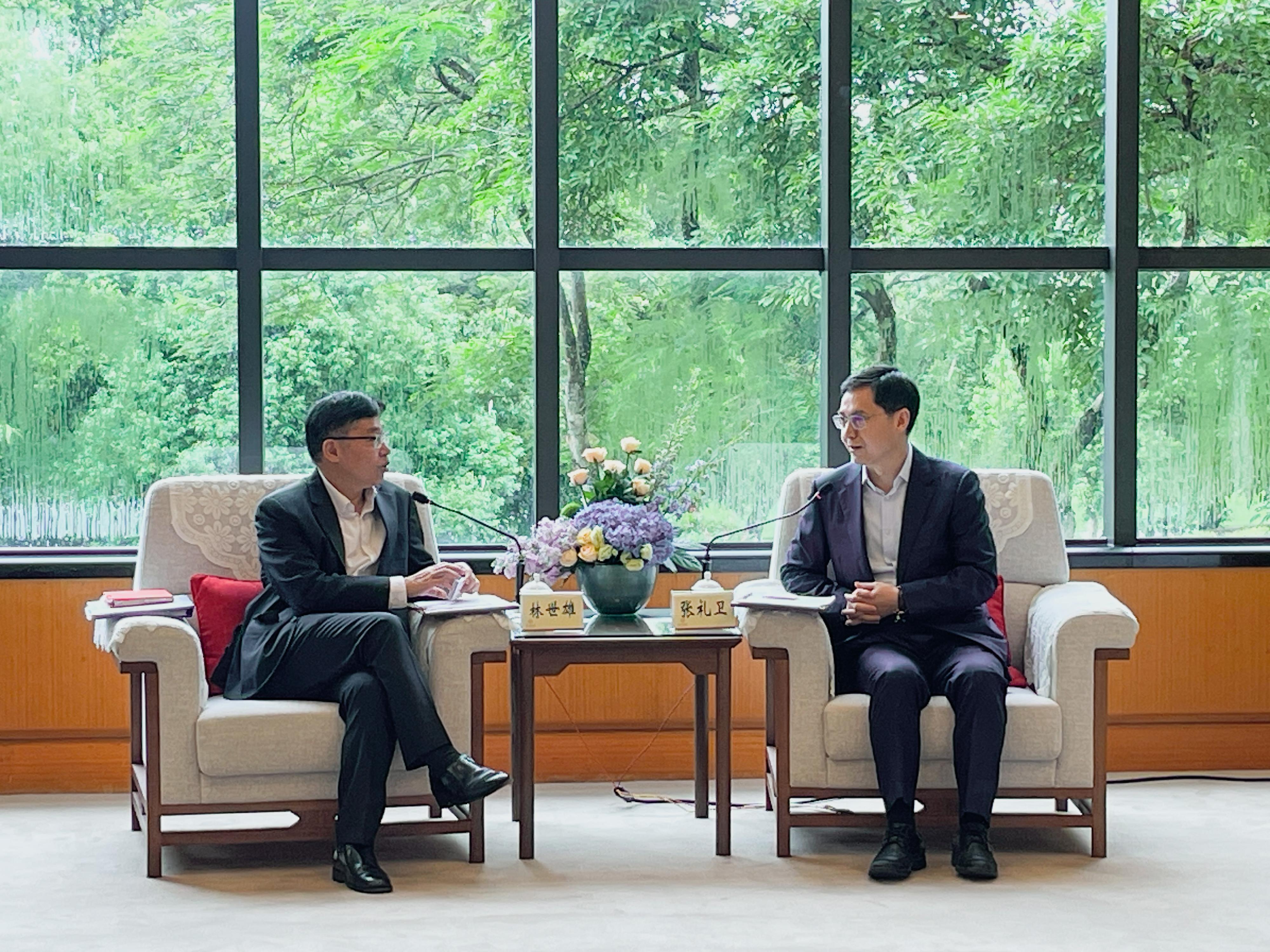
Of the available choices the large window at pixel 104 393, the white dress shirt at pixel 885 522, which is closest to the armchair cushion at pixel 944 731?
the white dress shirt at pixel 885 522

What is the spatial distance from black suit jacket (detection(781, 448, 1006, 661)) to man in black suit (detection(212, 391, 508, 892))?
924 millimetres

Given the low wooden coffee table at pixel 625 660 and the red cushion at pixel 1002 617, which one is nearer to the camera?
the low wooden coffee table at pixel 625 660

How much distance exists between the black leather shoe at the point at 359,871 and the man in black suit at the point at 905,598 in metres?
1.13

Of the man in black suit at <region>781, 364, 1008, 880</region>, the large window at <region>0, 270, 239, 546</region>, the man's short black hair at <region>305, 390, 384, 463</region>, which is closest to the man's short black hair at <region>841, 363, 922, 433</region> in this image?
the man in black suit at <region>781, 364, 1008, 880</region>

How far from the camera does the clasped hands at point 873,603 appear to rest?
395 cm

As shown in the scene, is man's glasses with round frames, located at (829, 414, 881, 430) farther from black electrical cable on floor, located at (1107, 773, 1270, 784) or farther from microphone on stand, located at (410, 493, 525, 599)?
black electrical cable on floor, located at (1107, 773, 1270, 784)

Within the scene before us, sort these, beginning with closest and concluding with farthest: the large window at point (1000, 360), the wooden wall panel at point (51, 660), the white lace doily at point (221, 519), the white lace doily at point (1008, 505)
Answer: the white lace doily at point (221, 519)
the white lace doily at point (1008, 505)
the wooden wall panel at point (51, 660)
the large window at point (1000, 360)

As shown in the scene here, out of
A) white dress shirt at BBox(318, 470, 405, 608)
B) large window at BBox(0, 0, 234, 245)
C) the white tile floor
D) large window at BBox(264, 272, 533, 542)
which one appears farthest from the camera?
large window at BBox(264, 272, 533, 542)

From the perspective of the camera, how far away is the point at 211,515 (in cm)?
422

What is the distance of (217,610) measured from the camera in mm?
4035

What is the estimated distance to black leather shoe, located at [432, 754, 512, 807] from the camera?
3625 mm

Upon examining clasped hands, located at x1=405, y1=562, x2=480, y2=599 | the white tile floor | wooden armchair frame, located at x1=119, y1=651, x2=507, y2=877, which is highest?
clasped hands, located at x1=405, y1=562, x2=480, y2=599

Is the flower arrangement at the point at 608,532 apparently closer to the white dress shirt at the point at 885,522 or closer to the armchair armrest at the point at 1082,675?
the white dress shirt at the point at 885,522

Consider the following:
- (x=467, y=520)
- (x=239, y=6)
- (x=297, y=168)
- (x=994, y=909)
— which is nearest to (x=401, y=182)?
(x=297, y=168)
